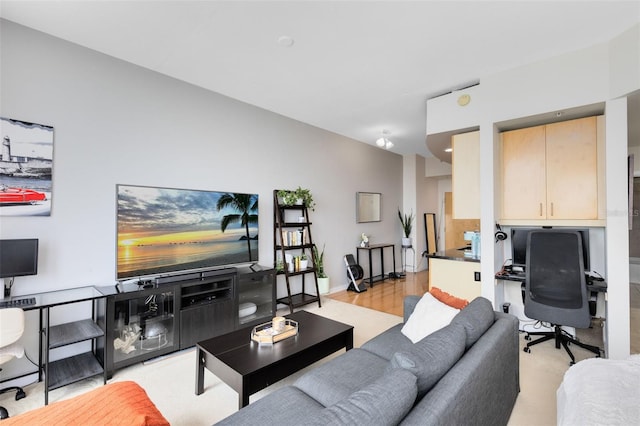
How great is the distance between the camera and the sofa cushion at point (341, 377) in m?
1.60

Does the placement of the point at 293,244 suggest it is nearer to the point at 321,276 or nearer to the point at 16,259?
the point at 321,276

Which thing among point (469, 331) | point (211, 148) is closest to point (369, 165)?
point (211, 148)

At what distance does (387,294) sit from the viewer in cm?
512

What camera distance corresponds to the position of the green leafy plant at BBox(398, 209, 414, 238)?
273 inches

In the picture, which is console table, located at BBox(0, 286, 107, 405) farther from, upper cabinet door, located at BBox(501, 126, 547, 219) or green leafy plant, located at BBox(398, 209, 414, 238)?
green leafy plant, located at BBox(398, 209, 414, 238)

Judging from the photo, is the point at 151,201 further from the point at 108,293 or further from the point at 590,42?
the point at 590,42

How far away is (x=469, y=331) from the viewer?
1.68 metres

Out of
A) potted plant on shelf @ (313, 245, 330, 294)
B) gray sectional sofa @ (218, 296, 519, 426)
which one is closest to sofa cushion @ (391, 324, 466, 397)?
gray sectional sofa @ (218, 296, 519, 426)

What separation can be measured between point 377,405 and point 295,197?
11.6 ft

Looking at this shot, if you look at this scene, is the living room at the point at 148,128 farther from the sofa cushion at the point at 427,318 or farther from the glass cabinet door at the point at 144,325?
the sofa cushion at the point at 427,318

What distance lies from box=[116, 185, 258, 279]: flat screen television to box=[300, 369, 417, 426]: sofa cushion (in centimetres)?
266

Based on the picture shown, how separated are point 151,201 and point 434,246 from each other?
21.3 feet

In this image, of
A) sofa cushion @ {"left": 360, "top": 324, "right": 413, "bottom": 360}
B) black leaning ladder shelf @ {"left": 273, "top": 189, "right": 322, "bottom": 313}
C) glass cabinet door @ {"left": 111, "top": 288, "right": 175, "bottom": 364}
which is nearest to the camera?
sofa cushion @ {"left": 360, "top": 324, "right": 413, "bottom": 360}

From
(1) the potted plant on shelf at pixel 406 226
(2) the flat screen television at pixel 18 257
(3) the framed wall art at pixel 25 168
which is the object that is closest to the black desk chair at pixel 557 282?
(1) the potted plant on shelf at pixel 406 226
